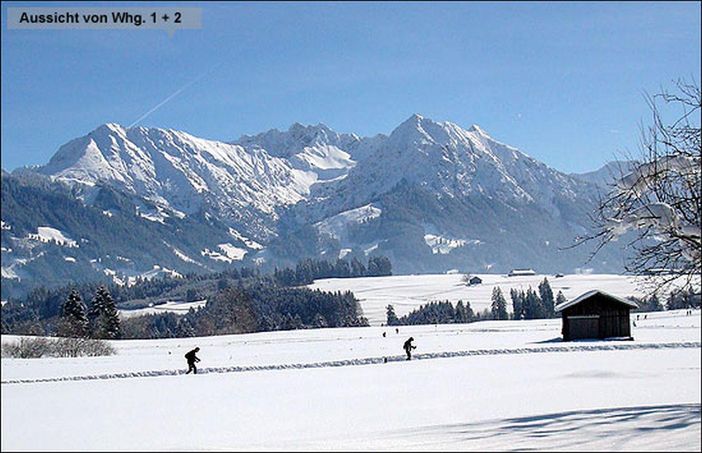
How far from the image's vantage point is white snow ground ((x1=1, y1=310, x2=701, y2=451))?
10836mm

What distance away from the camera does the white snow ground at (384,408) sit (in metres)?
10.8

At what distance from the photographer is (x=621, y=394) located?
17203mm

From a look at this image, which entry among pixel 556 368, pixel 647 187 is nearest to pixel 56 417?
pixel 647 187


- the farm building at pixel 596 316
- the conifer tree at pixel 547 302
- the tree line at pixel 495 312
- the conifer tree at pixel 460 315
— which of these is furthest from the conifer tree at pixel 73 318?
the conifer tree at pixel 547 302

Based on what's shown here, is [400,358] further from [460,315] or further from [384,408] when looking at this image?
[460,315]

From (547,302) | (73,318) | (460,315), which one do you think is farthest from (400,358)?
(547,302)

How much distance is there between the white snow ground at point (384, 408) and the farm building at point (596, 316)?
1476 cm

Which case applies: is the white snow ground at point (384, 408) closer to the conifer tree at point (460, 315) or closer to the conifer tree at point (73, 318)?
the conifer tree at point (73, 318)

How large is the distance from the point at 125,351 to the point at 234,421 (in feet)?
145

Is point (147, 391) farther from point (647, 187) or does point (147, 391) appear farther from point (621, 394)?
point (647, 187)

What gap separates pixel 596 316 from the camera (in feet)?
166

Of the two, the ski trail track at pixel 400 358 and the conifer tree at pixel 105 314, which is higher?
the conifer tree at pixel 105 314

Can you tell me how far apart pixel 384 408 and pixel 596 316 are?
1459 inches

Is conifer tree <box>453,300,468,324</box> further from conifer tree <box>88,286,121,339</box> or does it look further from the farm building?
the farm building
